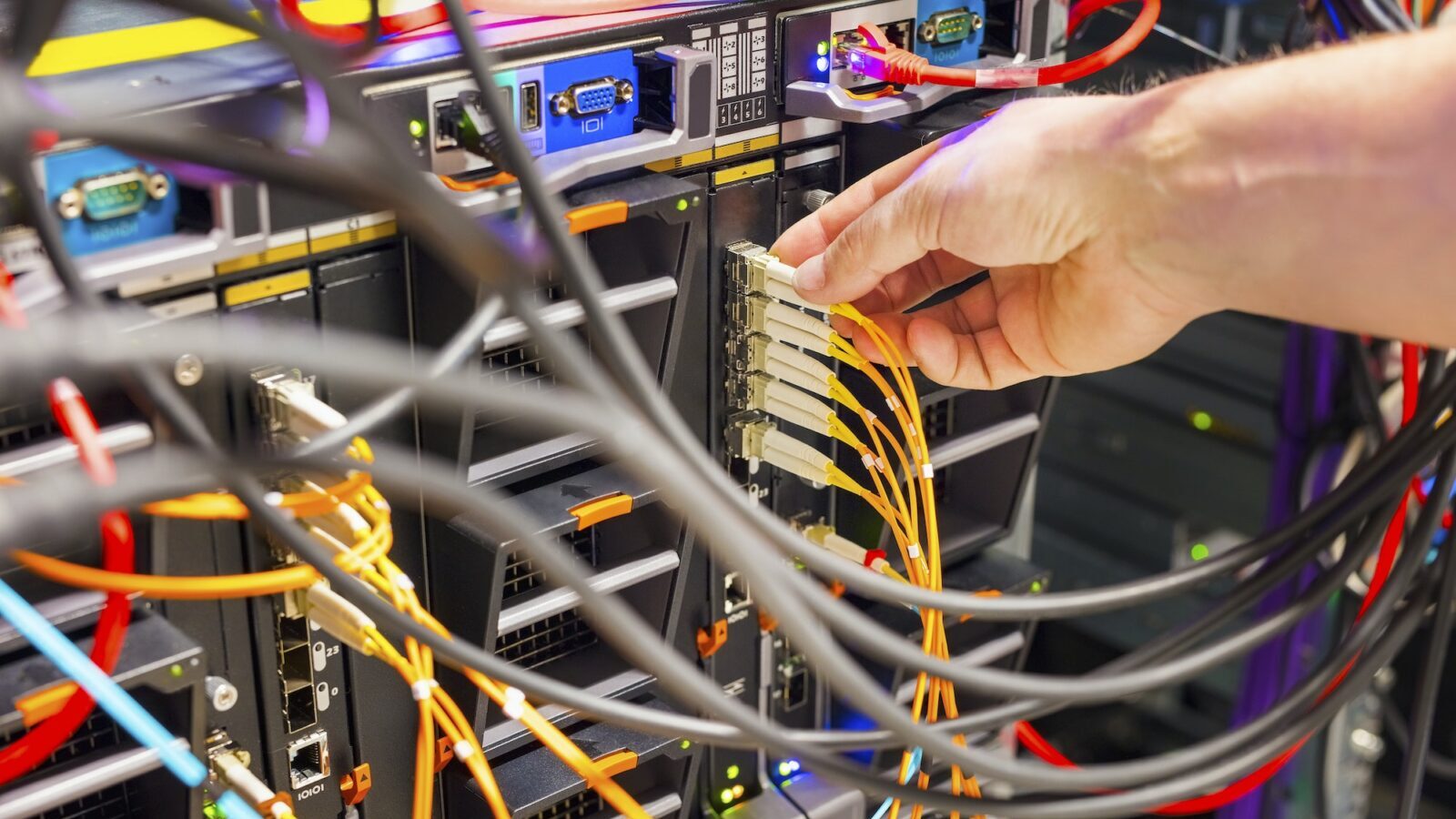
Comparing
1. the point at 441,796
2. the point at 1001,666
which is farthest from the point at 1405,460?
the point at 441,796

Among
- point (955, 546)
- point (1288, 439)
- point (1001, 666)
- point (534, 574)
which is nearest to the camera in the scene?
point (534, 574)

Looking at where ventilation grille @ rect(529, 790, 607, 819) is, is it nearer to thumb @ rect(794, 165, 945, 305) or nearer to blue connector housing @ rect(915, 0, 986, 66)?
thumb @ rect(794, 165, 945, 305)

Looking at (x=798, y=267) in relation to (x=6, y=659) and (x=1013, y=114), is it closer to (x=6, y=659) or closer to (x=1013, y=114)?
(x=1013, y=114)

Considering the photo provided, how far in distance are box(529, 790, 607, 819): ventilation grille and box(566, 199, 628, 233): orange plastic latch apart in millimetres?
544

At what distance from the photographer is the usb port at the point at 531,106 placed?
1.09 m

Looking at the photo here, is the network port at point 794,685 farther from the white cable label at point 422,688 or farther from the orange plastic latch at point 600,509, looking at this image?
the white cable label at point 422,688

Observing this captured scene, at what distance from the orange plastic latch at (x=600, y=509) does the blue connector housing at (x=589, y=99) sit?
0.28m

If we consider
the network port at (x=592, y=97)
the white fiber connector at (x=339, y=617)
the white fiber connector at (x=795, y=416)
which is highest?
the network port at (x=592, y=97)

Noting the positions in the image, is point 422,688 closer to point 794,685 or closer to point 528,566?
point 528,566

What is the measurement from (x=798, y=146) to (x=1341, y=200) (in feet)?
1.79

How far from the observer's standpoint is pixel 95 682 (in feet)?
2.89

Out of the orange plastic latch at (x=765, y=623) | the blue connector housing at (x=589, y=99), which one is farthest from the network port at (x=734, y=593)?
the blue connector housing at (x=589, y=99)

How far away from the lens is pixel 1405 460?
1.00m

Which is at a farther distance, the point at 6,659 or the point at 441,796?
the point at 441,796
